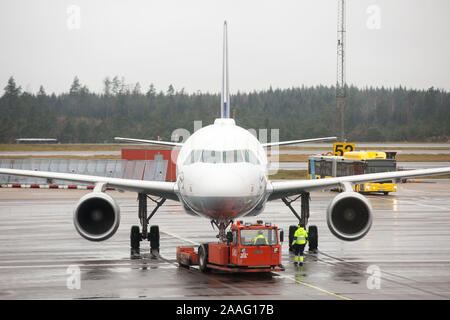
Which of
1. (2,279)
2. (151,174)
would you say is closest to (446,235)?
(2,279)

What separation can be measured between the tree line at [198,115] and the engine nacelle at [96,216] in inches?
4019

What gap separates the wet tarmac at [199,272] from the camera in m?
16.8

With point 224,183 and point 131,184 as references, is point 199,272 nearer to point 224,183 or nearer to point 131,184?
point 224,183

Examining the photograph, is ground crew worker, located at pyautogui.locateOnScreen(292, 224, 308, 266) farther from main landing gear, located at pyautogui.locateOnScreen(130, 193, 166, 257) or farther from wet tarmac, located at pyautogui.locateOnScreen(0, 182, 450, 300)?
main landing gear, located at pyautogui.locateOnScreen(130, 193, 166, 257)

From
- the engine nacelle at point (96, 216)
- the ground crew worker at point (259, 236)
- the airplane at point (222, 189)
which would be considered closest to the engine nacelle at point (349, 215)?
the airplane at point (222, 189)

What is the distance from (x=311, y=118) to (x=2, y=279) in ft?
433

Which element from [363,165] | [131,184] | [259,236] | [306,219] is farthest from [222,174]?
[363,165]

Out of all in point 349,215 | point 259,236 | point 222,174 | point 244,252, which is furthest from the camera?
point 349,215

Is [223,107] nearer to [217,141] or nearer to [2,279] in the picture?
[217,141]

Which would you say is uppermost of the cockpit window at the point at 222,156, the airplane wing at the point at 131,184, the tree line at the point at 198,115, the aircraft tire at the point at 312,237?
the tree line at the point at 198,115

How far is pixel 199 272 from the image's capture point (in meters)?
20.2

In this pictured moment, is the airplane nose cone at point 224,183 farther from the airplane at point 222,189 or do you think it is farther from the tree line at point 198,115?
the tree line at point 198,115

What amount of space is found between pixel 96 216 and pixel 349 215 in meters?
7.32
